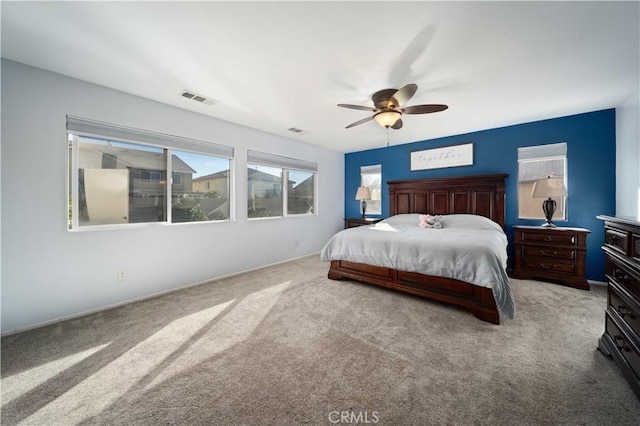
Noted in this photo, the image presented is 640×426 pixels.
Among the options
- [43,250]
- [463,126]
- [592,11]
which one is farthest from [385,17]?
[43,250]

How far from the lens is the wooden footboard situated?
2.25 meters

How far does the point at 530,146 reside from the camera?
12.2 ft

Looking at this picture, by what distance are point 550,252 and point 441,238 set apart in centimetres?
179

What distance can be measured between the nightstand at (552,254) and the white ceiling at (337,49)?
1693mm

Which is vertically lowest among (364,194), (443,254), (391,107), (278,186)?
(443,254)

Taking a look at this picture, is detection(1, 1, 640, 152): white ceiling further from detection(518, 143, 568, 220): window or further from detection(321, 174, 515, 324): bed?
detection(321, 174, 515, 324): bed

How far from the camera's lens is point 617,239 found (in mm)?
1619

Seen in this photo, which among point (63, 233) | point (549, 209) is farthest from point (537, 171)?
point (63, 233)

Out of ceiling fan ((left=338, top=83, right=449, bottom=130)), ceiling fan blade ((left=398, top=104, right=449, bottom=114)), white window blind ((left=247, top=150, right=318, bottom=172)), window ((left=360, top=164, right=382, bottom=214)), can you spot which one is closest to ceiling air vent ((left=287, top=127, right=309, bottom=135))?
white window blind ((left=247, top=150, right=318, bottom=172))

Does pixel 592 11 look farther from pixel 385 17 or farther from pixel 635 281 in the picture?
pixel 635 281

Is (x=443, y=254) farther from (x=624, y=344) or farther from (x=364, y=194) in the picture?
(x=364, y=194)

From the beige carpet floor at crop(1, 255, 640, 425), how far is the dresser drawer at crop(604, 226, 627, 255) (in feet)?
2.64

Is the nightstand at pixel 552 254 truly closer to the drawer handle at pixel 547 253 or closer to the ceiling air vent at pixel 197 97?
the drawer handle at pixel 547 253

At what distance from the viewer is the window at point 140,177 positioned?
2.46m
